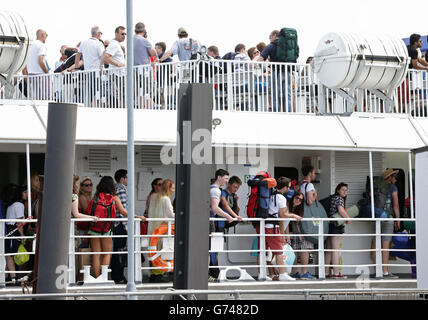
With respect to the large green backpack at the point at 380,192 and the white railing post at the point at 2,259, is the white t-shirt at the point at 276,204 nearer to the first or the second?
the large green backpack at the point at 380,192

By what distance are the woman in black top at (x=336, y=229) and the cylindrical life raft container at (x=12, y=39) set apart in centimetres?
569

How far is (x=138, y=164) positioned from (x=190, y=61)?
6.53 feet

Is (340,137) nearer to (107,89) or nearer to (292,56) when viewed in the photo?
(292,56)

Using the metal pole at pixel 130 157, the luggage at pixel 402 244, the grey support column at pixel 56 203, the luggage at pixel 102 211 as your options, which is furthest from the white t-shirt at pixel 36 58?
the grey support column at pixel 56 203

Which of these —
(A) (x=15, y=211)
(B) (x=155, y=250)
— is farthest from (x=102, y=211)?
(A) (x=15, y=211)

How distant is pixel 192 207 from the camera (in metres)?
10.3

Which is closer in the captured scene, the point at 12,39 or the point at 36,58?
the point at 12,39

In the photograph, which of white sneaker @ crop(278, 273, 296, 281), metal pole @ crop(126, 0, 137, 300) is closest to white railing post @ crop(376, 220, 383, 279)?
white sneaker @ crop(278, 273, 296, 281)

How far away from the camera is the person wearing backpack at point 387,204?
57.8ft

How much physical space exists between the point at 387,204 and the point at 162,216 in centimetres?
455

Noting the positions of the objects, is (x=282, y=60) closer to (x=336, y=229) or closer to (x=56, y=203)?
(x=336, y=229)

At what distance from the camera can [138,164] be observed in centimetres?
1808

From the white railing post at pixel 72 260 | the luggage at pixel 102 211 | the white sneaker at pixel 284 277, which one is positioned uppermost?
the luggage at pixel 102 211
